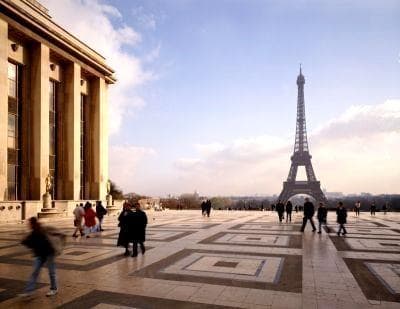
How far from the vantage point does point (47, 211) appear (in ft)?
93.0

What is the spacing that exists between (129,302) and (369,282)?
5478 mm

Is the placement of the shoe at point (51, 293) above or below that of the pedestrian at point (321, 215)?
below

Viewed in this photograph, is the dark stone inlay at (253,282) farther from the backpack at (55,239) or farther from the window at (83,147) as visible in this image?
the window at (83,147)

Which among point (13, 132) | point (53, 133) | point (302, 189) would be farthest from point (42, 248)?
point (302, 189)

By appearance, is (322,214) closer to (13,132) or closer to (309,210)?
(309,210)

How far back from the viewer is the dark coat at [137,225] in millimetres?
11172

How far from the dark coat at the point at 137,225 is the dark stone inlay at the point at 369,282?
6469 mm

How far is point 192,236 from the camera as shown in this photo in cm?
1570

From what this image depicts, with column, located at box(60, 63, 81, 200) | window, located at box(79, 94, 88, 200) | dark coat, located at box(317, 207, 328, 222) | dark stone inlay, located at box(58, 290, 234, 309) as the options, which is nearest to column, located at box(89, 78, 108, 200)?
window, located at box(79, 94, 88, 200)

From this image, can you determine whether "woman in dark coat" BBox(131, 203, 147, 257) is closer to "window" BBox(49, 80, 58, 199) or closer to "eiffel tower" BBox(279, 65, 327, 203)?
"window" BBox(49, 80, 58, 199)

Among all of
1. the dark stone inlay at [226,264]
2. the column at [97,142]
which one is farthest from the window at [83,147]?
the dark stone inlay at [226,264]

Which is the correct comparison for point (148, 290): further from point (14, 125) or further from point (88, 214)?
point (14, 125)

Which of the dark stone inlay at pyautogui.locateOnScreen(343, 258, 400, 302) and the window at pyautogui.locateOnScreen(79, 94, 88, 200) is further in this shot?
the window at pyautogui.locateOnScreen(79, 94, 88, 200)

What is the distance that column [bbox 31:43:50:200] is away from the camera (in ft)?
103
